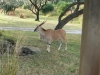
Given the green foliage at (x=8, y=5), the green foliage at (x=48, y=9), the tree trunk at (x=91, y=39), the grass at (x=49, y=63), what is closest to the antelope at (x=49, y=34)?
the grass at (x=49, y=63)

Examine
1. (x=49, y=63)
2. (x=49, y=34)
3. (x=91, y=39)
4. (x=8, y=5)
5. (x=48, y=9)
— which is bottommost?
(x=49, y=63)

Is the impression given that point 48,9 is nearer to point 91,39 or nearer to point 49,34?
point 49,34

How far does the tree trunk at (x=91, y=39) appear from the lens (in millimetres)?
2568

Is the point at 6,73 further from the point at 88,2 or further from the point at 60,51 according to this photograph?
the point at 60,51

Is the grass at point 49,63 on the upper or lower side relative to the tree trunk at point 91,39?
lower

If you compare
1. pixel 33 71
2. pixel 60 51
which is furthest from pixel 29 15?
pixel 33 71

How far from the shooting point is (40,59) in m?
5.90

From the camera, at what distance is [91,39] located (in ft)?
8.56

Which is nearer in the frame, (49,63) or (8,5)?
(49,63)

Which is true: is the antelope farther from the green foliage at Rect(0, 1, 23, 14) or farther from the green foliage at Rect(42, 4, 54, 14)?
the green foliage at Rect(42, 4, 54, 14)

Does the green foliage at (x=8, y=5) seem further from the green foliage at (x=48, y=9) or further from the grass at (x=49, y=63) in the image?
the grass at (x=49, y=63)

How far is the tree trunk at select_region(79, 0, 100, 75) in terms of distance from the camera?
257cm

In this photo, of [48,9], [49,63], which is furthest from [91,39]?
[48,9]

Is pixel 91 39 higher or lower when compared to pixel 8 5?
lower
